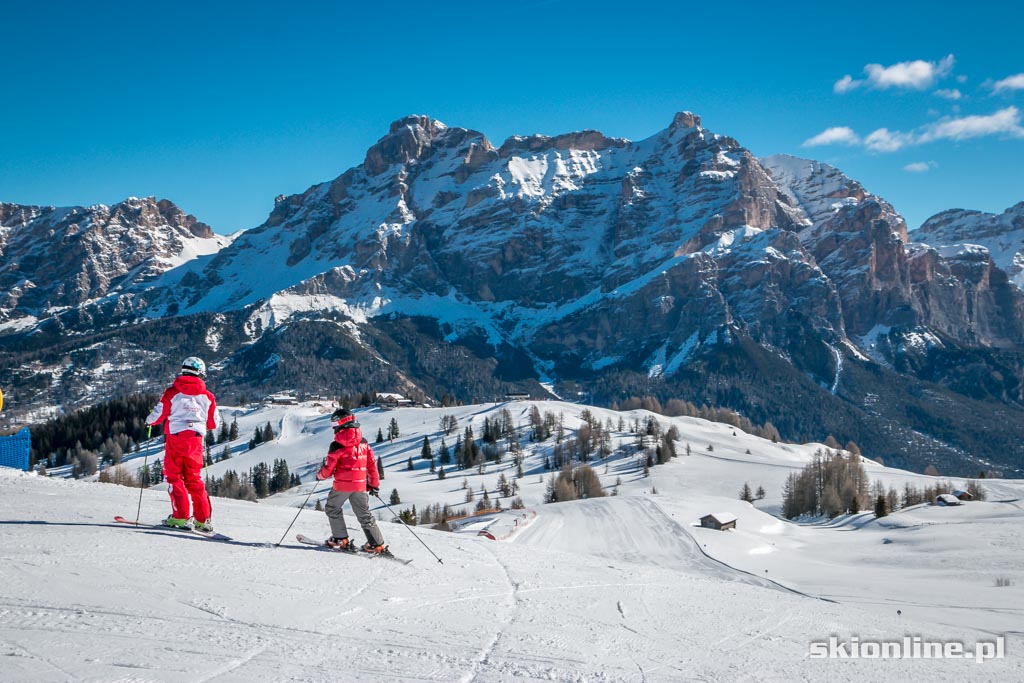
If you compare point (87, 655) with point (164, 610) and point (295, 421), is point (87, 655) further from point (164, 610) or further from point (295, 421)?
point (295, 421)

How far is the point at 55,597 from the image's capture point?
334 inches

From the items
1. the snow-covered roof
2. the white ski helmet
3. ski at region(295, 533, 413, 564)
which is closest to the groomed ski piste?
ski at region(295, 533, 413, 564)

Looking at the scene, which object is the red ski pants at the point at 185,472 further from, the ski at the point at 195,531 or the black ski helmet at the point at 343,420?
the black ski helmet at the point at 343,420

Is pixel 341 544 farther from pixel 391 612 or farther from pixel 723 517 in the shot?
pixel 723 517

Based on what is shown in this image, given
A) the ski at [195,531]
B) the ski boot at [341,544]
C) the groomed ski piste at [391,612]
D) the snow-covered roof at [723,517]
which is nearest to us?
A: the groomed ski piste at [391,612]

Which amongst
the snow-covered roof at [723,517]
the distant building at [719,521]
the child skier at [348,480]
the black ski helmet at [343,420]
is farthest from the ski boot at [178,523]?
the snow-covered roof at [723,517]

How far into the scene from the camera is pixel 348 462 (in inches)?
509

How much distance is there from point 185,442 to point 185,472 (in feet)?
1.63

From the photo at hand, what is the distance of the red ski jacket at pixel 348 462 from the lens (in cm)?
1286

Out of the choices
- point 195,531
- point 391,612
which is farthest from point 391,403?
point 391,612

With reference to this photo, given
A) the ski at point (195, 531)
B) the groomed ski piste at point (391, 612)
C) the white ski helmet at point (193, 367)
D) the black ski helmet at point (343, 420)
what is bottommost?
the groomed ski piste at point (391, 612)

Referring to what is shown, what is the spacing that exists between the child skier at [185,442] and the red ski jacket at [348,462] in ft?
6.57

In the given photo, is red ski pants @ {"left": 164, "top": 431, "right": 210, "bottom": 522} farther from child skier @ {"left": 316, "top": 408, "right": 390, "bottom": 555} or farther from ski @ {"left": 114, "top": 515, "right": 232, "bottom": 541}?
child skier @ {"left": 316, "top": 408, "right": 390, "bottom": 555}

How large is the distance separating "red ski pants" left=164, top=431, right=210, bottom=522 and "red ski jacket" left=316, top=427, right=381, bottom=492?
1.97 m
